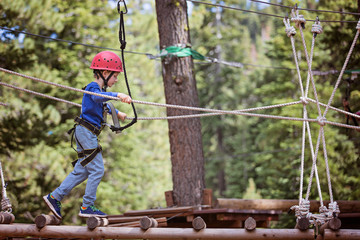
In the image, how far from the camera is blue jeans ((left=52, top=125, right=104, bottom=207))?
4672 millimetres

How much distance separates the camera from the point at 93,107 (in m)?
4.74

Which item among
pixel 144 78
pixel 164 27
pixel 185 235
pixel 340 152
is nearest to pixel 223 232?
pixel 185 235

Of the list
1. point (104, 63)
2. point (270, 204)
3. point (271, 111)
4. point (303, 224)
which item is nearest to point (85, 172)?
point (104, 63)

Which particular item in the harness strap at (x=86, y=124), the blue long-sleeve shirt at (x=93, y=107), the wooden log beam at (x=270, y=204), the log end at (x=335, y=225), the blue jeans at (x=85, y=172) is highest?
the blue long-sleeve shirt at (x=93, y=107)

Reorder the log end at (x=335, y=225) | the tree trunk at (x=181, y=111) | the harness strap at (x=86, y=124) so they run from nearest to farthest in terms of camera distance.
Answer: the log end at (x=335, y=225), the harness strap at (x=86, y=124), the tree trunk at (x=181, y=111)

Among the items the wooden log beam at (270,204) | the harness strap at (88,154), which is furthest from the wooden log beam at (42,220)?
the wooden log beam at (270,204)

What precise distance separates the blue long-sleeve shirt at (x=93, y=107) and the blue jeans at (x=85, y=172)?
121mm

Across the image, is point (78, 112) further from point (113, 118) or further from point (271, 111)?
point (113, 118)

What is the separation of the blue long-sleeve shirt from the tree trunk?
1.95 meters

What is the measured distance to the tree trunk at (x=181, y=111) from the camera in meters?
6.51

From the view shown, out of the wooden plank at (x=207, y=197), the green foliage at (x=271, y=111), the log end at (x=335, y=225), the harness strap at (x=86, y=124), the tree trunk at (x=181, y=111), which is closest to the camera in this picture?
the log end at (x=335, y=225)

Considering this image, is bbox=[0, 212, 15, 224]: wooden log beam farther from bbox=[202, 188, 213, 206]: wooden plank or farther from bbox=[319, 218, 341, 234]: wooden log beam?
bbox=[319, 218, 341, 234]: wooden log beam

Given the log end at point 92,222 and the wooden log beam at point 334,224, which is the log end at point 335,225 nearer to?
the wooden log beam at point 334,224

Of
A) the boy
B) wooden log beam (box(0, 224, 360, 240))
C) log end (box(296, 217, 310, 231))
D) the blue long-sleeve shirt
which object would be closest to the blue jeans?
the boy
